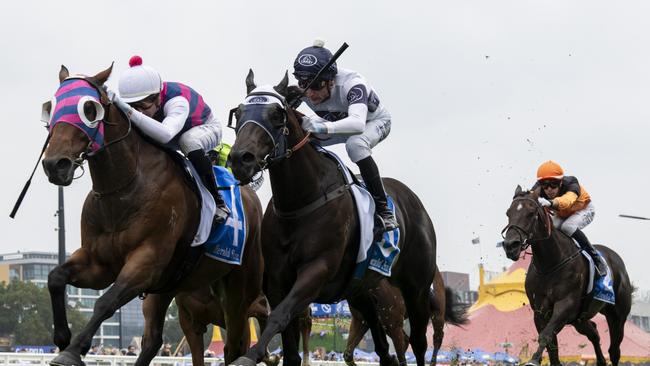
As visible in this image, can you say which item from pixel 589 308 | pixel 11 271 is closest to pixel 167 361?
pixel 589 308

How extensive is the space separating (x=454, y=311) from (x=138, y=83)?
12.0 metres

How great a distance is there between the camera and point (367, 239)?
10.2 meters

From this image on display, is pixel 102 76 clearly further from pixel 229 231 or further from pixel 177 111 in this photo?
pixel 229 231

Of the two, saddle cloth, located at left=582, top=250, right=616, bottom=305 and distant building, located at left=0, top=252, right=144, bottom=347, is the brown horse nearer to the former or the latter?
saddle cloth, located at left=582, top=250, right=616, bottom=305

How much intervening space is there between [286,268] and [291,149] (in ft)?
3.22

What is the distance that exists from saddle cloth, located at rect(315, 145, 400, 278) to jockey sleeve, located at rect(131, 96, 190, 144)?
119 cm

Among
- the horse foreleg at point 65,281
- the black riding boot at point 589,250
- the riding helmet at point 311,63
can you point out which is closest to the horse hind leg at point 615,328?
the black riding boot at point 589,250

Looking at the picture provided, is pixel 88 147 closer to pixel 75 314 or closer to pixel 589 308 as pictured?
pixel 589 308

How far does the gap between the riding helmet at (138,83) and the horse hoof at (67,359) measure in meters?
2.61

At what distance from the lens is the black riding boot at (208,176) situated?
399 inches

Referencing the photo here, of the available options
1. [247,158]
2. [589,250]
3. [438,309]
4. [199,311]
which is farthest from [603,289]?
[247,158]

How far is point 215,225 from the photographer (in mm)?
10188

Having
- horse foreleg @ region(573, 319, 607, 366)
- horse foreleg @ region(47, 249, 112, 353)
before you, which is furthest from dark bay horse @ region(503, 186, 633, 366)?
horse foreleg @ region(47, 249, 112, 353)

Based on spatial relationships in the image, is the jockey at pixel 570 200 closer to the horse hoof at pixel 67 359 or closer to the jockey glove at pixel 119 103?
the jockey glove at pixel 119 103
